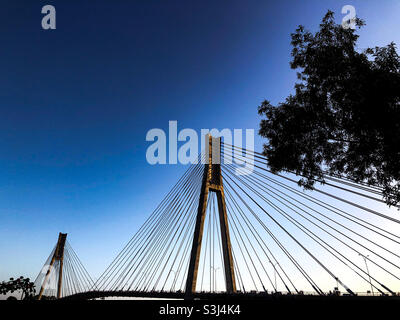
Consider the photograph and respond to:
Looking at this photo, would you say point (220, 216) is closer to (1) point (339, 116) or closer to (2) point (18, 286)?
(1) point (339, 116)

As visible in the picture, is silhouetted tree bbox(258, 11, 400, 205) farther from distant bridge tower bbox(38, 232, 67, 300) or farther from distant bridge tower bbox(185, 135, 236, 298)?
distant bridge tower bbox(38, 232, 67, 300)

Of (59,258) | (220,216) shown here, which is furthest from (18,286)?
(220,216)

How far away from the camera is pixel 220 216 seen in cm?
2486

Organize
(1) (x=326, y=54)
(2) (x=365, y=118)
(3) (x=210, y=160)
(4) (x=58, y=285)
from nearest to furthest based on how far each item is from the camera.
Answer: (2) (x=365, y=118) → (1) (x=326, y=54) → (3) (x=210, y=160) → (4) (x=58, y=285)

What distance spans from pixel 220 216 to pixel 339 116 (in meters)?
15.3

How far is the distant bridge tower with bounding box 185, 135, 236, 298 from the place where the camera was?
21312mm

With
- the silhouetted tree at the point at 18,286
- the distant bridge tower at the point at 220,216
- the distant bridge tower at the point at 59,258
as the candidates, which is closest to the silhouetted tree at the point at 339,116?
the distant bridge tower at the point at 220,216

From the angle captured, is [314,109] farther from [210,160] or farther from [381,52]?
[210,160]

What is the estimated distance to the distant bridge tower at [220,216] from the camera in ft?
69.9

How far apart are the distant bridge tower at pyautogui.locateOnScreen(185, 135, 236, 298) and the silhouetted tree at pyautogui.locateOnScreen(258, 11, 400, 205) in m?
10.7

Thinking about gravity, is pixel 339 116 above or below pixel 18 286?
above
